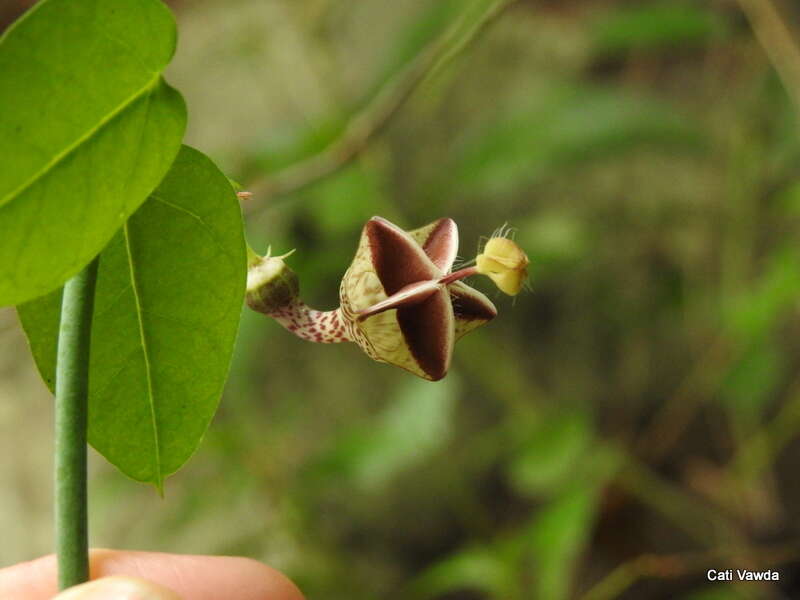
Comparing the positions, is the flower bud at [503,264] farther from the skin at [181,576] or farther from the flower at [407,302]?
the skin at [181,576]

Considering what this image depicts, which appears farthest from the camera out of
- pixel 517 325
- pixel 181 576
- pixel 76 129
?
pixel 517 325

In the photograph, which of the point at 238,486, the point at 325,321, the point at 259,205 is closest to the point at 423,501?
the point at 238,486

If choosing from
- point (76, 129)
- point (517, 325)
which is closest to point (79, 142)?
point (76, 129)

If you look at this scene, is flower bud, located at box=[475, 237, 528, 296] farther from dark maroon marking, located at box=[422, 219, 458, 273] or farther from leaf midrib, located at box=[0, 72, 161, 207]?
leaf midrib, located at box=[0, 72, 161, 207]

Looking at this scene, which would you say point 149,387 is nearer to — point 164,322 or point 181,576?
point 164,322

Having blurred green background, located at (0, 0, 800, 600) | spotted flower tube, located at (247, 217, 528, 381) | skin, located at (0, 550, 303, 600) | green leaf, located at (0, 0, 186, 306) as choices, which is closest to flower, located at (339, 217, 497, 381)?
spotted flower tube, located at (247, 217, 528, 381)

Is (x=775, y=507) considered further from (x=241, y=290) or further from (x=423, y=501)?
(x=241, y=290)

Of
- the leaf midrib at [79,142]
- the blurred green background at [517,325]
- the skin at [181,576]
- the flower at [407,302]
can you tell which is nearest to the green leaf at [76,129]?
the leaf midrib at [79,142]
